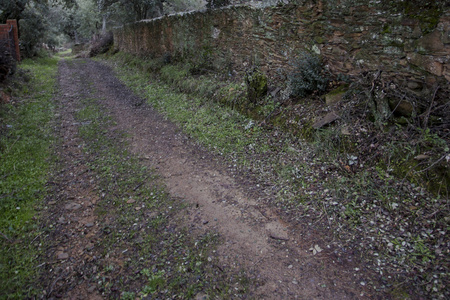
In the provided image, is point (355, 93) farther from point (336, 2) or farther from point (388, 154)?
point (336, 2)

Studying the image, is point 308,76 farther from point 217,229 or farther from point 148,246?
point 148,246

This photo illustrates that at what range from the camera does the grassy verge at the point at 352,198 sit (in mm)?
2537

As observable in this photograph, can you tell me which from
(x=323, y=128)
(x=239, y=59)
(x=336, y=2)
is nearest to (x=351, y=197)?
(x=323, y=128)

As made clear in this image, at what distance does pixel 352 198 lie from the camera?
3.33m

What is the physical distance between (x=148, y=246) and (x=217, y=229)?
30.8 inches

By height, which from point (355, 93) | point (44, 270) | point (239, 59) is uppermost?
point (239, 59)

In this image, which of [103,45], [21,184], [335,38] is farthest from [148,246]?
[103,45]

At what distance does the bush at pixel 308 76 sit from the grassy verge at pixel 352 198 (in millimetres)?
912

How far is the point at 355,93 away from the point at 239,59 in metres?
3.60

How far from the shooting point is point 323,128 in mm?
4348

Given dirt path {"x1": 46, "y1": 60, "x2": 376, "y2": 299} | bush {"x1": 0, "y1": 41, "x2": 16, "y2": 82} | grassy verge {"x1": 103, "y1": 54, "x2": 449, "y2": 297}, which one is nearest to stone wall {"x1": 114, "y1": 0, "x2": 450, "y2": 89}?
grassy verge {"x1": 103, "y1": 54, "x2": 449, "y2": 297}

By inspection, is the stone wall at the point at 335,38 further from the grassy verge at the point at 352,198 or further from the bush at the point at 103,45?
the bush at the point at 103,45

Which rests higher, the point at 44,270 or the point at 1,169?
the point at 1,169

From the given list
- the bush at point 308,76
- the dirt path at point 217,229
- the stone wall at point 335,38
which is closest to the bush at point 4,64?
the dirt path at point 217,229
